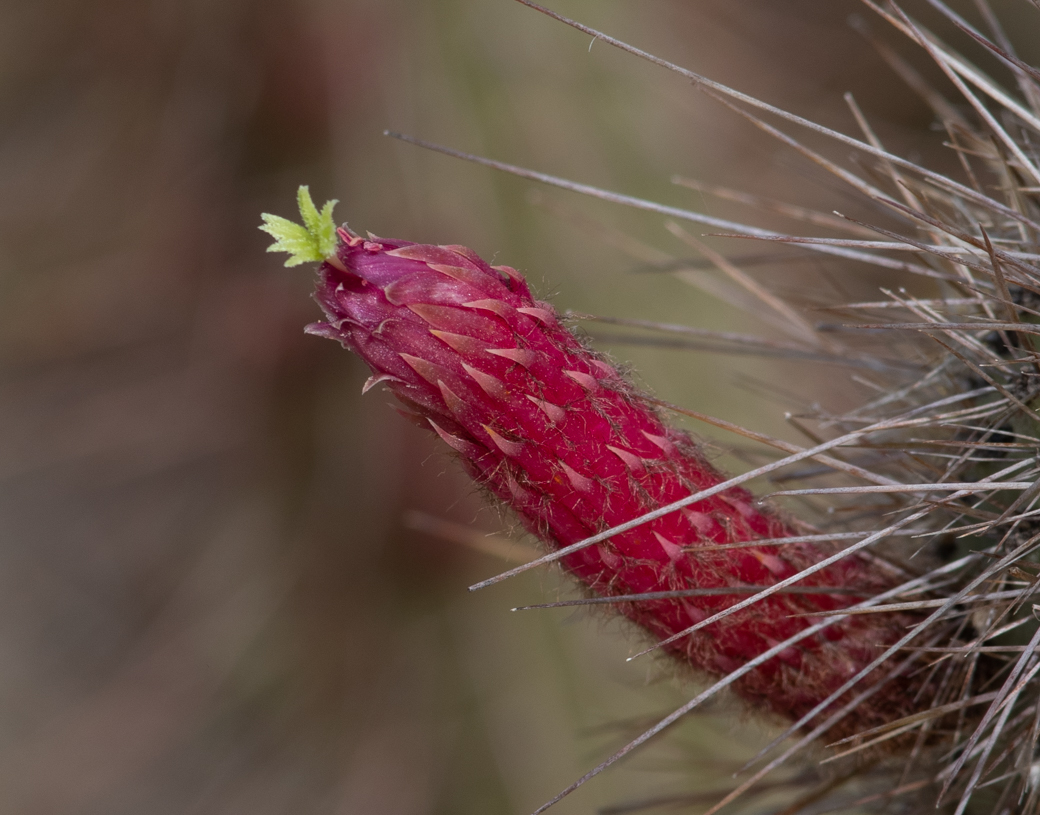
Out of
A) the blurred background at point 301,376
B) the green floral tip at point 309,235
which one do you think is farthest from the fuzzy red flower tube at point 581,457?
the blurred background at point 301,376

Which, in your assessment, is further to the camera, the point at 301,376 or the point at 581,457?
the point at 301,376

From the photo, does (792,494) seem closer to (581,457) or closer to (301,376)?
(581,457)

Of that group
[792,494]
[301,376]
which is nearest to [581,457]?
[792,494]

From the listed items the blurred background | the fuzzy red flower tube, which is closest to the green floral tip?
the fuzzy red flower tube

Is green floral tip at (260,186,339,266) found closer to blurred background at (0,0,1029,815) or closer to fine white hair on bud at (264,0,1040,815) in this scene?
fine white hair on bud at (264,0,1040,815)

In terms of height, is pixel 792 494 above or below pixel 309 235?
below

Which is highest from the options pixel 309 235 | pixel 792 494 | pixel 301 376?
pixel 301 376

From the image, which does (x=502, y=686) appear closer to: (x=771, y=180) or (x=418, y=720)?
(x=418, y=720)
